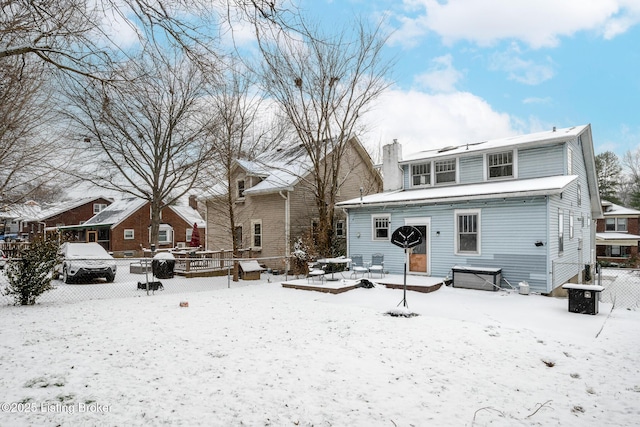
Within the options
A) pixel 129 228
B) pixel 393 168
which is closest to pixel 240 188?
pixel 393 168

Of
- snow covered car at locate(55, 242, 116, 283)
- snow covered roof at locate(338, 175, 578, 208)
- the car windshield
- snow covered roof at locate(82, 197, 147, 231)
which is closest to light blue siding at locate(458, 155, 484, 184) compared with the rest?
snow covered roof at locate(338, 175, 578, 208)

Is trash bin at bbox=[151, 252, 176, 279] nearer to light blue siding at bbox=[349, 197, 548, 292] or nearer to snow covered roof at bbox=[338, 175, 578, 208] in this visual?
snow covered roof at bbox=[338, 175, 578, 208]

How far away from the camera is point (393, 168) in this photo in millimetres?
17562

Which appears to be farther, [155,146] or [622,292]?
[155,146]

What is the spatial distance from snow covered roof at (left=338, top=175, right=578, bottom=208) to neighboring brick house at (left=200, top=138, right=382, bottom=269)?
3.40m

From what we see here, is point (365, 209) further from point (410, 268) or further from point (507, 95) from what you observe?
point (507, 95)

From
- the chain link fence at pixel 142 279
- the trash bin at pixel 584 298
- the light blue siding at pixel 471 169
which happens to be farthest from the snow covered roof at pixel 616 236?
the chain link fence at pixel 142 279

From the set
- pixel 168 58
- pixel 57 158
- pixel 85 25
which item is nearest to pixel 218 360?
pixel 168 58

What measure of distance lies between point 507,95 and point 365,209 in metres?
8.74

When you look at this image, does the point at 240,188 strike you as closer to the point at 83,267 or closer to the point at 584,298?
the point at 83,267

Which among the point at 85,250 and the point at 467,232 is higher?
the point at 467,232

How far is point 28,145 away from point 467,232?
16.0 metres

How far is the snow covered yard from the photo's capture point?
3764mm

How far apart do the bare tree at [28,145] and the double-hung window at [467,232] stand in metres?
13.4
